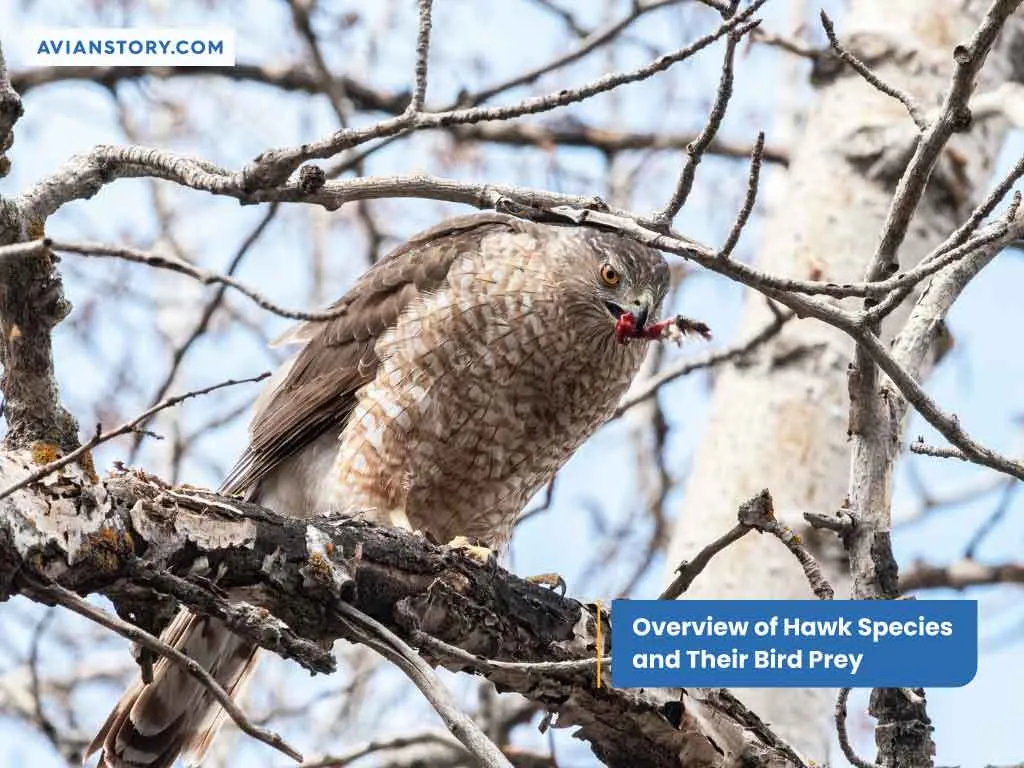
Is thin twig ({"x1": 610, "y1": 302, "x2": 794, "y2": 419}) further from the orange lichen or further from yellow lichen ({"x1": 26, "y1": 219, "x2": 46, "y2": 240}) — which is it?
yellow lichen ({"x1": 26, "y1": 219, "x2": 46, "y2": 240})

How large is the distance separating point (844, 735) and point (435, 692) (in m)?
1.06

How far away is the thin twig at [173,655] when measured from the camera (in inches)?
86.7

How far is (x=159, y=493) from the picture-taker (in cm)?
298

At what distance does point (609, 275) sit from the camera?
15.4 feet

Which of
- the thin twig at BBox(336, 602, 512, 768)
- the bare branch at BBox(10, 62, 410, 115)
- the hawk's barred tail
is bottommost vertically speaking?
the thin twig at BBox(336, 602, 512, 768)

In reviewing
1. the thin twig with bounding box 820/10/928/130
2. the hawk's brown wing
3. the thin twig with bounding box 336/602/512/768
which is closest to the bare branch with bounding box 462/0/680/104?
the hawk's brown wing

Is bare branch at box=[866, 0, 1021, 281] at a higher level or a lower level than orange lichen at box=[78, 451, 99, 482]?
higher

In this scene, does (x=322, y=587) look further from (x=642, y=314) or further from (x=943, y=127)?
A: (x=642, y=314)

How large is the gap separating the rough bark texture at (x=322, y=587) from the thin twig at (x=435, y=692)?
126 millimetres

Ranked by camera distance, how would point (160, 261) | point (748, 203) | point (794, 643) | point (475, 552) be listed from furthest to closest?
point (475, 552) < point (794, 643) < point (748, 203) < point (160, 261)

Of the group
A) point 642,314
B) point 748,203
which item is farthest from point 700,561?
point 642,314

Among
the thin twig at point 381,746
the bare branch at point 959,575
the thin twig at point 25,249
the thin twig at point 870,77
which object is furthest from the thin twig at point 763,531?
the bare branch at point 959,575

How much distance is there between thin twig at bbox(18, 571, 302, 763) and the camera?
2203 millimetres

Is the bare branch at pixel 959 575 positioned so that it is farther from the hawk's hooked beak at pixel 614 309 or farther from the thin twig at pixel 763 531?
the thin twig at pixel 763 531
